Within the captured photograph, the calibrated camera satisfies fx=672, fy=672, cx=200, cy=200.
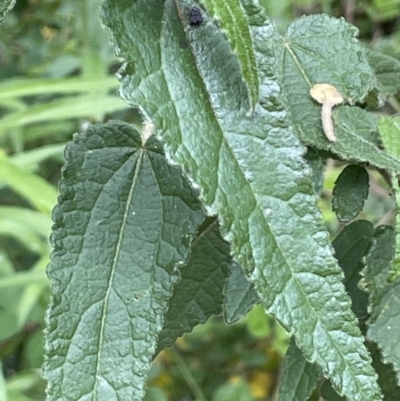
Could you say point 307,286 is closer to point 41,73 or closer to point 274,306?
point 274,306

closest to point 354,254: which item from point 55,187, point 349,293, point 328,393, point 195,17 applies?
point 349,293

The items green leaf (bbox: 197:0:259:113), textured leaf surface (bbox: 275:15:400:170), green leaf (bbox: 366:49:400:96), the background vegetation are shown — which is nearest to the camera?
green leaf (bbox: 197:0:259:113)

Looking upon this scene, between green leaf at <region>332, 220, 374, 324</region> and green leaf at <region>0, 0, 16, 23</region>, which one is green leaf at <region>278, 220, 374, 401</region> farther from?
green leaf at <region>0, 0, 16, 23</region>

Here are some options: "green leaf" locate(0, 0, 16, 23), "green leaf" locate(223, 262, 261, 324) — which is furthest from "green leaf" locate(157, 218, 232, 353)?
"green leaf" locate(0, 0, 16, 23)

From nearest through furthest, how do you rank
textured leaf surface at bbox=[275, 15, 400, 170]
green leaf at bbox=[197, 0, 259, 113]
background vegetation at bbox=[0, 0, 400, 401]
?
green leaf at bbox=[197, 0, 259, 113] < textured leaf surface at bbox=[275, 15, 400, 170] < background vegetation at bbox=[0, 0, 400, 401]

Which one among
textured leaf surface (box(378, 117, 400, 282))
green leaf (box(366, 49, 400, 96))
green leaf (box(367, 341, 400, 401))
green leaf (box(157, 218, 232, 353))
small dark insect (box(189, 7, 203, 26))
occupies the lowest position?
green leaf (box(367, 341, 400, 401))

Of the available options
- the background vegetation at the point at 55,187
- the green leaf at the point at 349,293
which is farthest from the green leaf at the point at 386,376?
the background vegetation at the point at 55,187

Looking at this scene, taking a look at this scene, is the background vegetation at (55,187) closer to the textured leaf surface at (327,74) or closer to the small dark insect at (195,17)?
the textured leaf surface at (327,74)
